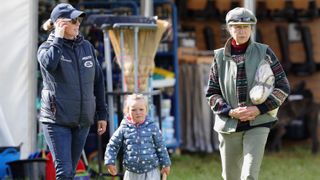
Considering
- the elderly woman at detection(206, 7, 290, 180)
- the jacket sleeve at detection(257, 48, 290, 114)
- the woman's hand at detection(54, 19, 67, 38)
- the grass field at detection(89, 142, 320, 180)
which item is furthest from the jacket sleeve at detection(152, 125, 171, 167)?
the grass field at detection(89, 142, 320, 180)

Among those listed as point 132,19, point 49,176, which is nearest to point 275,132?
point 132,19

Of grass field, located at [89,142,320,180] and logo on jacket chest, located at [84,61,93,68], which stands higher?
logo on jacket chest, located at [84,61,93,68]

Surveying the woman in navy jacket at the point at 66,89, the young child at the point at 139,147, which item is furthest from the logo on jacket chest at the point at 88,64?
the young child at the point at 139,147

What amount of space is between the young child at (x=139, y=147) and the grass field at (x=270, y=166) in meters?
2.91

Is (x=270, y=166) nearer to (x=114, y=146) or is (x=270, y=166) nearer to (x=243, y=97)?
(x=243, y=97)

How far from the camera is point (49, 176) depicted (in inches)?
314

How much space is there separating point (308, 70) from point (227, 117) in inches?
249

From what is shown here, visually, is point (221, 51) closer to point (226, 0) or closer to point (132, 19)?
point (132, 19)

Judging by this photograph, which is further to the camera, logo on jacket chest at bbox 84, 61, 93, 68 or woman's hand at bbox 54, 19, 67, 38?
logo on jacket chest at bbox 84, 61, 93, 68

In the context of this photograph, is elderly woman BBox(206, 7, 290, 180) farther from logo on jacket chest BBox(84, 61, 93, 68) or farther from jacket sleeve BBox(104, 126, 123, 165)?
logo on jacket chest BBox(84, 61, 93, 68)

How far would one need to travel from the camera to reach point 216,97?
21.1ft

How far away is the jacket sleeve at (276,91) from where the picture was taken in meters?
6.25

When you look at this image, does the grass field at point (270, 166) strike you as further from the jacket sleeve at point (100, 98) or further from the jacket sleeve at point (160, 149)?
the jacket sleeve at point (160, 149)

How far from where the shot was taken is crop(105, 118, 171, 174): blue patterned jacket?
6.10 m
